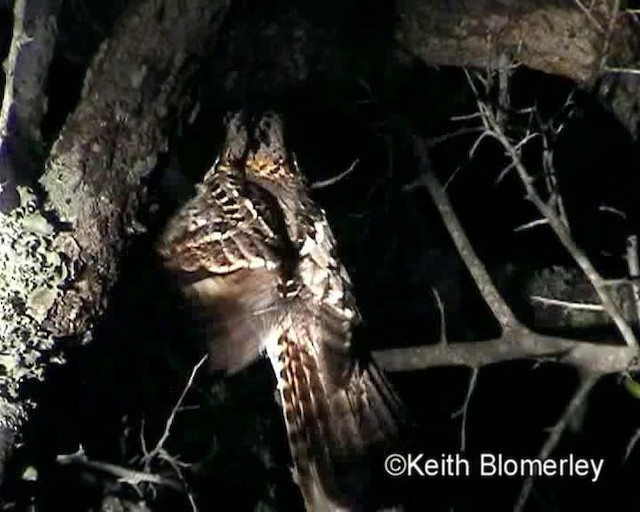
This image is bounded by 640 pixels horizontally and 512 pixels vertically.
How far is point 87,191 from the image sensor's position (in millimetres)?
2436

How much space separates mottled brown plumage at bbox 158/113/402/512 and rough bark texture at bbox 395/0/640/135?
19.2 inches

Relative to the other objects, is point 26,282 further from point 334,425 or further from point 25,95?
point 334,425

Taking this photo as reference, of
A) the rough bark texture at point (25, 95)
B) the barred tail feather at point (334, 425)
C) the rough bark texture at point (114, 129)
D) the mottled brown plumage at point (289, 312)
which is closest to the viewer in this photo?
the rough bark texture at point (25, 95)

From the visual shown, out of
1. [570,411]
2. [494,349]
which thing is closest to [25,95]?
[494,349]

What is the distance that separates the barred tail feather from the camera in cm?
309

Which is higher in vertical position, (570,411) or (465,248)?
(465,248)

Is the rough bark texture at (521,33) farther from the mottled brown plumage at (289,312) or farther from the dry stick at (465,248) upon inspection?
the mottled brown plumage at (289,312)

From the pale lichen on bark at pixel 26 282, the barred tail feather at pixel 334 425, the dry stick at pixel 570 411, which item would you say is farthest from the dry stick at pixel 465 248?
the pale lichen on bark at pixel 26 282

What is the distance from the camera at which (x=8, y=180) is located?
2361mm

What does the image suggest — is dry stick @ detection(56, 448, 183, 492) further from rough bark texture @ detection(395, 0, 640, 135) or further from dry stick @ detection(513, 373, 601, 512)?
rough bark texture @ detection(395, 0, 640, 135)

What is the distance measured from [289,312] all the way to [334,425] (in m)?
0.30

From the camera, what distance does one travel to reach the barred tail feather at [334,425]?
3.09m

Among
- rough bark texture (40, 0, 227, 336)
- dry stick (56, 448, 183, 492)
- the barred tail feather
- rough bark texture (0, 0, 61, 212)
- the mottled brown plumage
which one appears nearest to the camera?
rough bark texture (0, 0, 61, 212)

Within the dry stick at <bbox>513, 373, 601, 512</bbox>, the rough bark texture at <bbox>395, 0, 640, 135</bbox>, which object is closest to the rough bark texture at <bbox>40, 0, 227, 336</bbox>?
the rough bark texture at <bbox>395, 0, 640, 135</bbox>
